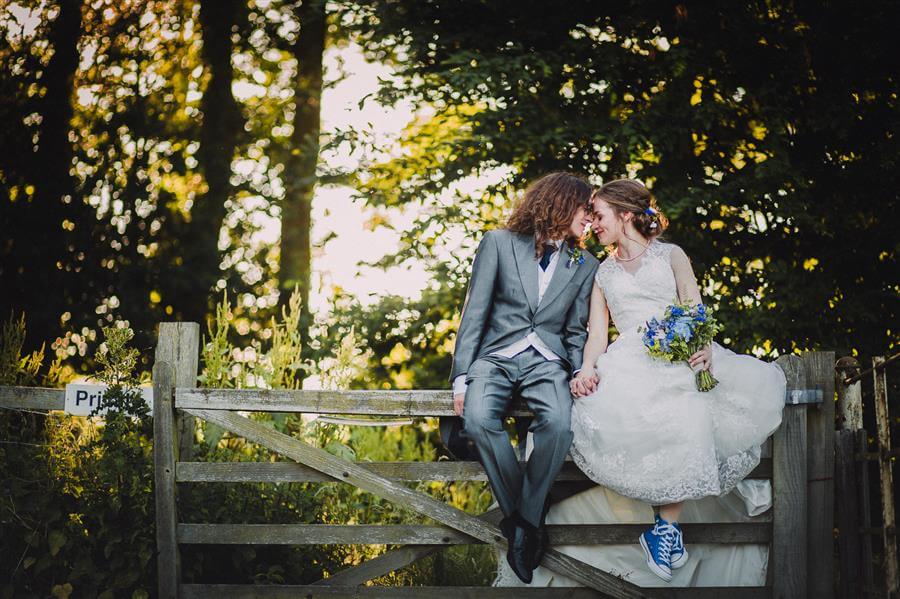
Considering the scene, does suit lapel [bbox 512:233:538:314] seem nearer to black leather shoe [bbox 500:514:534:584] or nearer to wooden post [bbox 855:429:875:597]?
black leather shoe [bbox 500:514:534:584]

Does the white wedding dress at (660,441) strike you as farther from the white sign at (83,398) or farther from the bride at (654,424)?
the white sign at (83,398)

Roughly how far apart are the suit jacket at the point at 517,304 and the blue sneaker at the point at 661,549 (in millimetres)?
929

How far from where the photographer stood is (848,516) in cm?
468

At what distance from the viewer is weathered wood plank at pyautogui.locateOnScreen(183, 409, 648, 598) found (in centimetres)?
434

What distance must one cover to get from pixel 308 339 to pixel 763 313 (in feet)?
14.9

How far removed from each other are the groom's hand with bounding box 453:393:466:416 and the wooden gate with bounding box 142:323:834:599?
89mm

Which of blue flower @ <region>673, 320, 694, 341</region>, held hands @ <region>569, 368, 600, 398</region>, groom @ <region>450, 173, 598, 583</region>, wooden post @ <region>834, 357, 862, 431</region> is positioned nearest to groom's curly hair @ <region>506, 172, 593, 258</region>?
groom @ <region>450, 173, 598, 583</region>

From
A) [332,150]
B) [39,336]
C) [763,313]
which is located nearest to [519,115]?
[332,150]

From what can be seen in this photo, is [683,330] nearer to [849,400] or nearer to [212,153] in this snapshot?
[849,400]

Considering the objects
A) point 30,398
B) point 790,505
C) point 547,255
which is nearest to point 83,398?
point 30,398

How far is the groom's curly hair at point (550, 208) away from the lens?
4.73 meters

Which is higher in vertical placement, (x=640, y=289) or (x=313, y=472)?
(x=640, y=289)

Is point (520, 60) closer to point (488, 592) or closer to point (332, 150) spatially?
point (332, 150)

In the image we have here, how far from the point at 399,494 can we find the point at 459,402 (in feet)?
1.97
